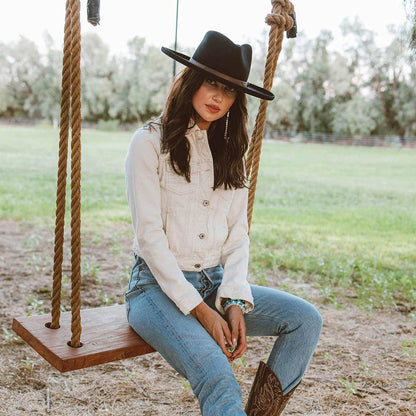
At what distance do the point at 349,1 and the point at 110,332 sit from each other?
98.7ft

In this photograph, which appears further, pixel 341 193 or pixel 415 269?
pixel 341 193

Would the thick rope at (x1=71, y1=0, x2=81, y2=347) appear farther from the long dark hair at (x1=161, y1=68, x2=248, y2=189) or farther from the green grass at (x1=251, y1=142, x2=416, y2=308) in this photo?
the green grass at (x1=251, y1=142, x2=416, y2=308)

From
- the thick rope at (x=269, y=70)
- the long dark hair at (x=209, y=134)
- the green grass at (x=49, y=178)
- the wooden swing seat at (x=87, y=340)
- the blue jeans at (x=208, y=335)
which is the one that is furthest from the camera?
the green grass at (x=49, y=178)

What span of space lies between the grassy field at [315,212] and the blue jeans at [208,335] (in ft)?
7.99

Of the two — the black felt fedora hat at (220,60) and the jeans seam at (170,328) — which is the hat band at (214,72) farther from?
the jeans seam at (170,328)

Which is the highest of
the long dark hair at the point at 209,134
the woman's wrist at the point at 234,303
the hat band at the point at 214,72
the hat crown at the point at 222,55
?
the hat crown at the point at 222,55

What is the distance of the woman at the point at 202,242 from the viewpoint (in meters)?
1.99

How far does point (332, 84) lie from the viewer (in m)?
29.4

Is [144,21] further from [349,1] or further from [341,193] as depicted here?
[341,193]

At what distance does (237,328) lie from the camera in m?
2.07

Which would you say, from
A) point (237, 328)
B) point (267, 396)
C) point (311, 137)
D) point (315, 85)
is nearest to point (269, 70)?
point (237, 328)

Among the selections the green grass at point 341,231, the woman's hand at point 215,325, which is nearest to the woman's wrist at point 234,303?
the woman's hand at point 215,325

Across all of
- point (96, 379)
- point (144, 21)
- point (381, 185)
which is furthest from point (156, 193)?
point (144, 21)

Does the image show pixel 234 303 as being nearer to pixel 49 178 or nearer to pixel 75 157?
pixel 75 157
